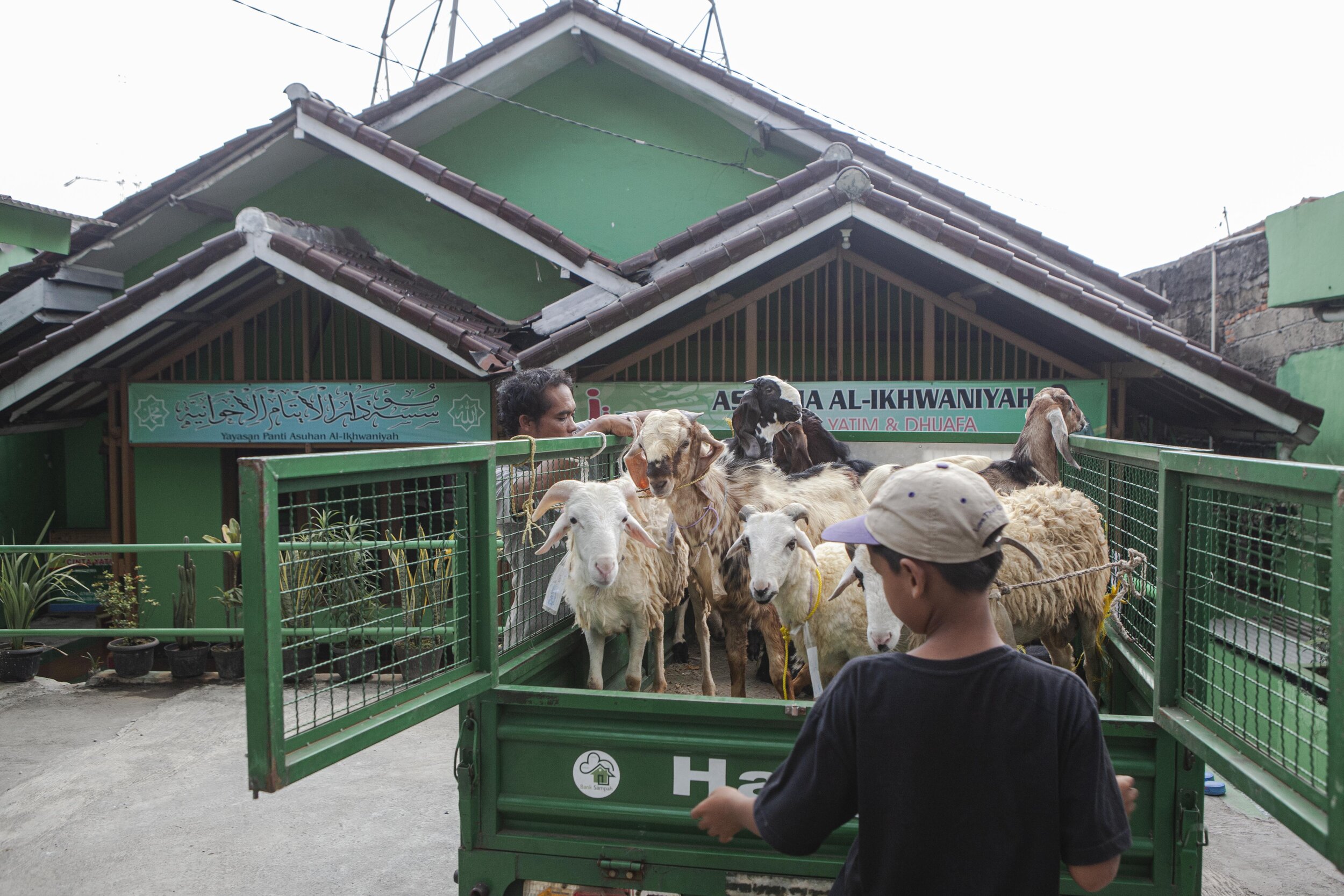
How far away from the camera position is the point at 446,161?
12.4 metres

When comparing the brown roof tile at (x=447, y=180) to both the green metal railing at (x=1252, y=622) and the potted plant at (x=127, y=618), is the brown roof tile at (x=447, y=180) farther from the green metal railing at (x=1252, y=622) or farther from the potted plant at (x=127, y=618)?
the green metal railing at (x=1252, y=622)

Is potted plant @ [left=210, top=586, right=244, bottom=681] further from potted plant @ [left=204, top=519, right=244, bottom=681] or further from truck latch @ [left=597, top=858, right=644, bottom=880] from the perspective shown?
truck latch @ [left=597, top=858, right=644, bottom=880]

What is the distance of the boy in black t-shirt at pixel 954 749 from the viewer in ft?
Answer: 5.43

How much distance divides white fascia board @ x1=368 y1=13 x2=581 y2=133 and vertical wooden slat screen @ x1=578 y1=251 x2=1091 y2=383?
4.53 meters

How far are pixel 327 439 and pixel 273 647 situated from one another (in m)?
8.10

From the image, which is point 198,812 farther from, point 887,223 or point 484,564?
point 887,223

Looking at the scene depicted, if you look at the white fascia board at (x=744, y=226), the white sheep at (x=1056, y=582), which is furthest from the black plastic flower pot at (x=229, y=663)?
the white sheep at (x=1056, y=582)

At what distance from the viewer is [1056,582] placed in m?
3.97

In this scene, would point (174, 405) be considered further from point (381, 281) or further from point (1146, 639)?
point (1146, 639)

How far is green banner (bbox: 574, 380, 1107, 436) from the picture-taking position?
862 cm

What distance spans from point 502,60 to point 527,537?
9143mm

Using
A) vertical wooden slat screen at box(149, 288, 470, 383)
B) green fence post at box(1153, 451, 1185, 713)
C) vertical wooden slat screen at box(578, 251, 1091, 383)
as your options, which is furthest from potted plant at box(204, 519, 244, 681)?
green fence post at box(1153, 451, 1185, 713)

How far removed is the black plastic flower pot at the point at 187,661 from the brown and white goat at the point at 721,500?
19.0 feet

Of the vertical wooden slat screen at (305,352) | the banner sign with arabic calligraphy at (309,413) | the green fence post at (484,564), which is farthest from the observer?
the vertical wooden slat screen at (305,352)
